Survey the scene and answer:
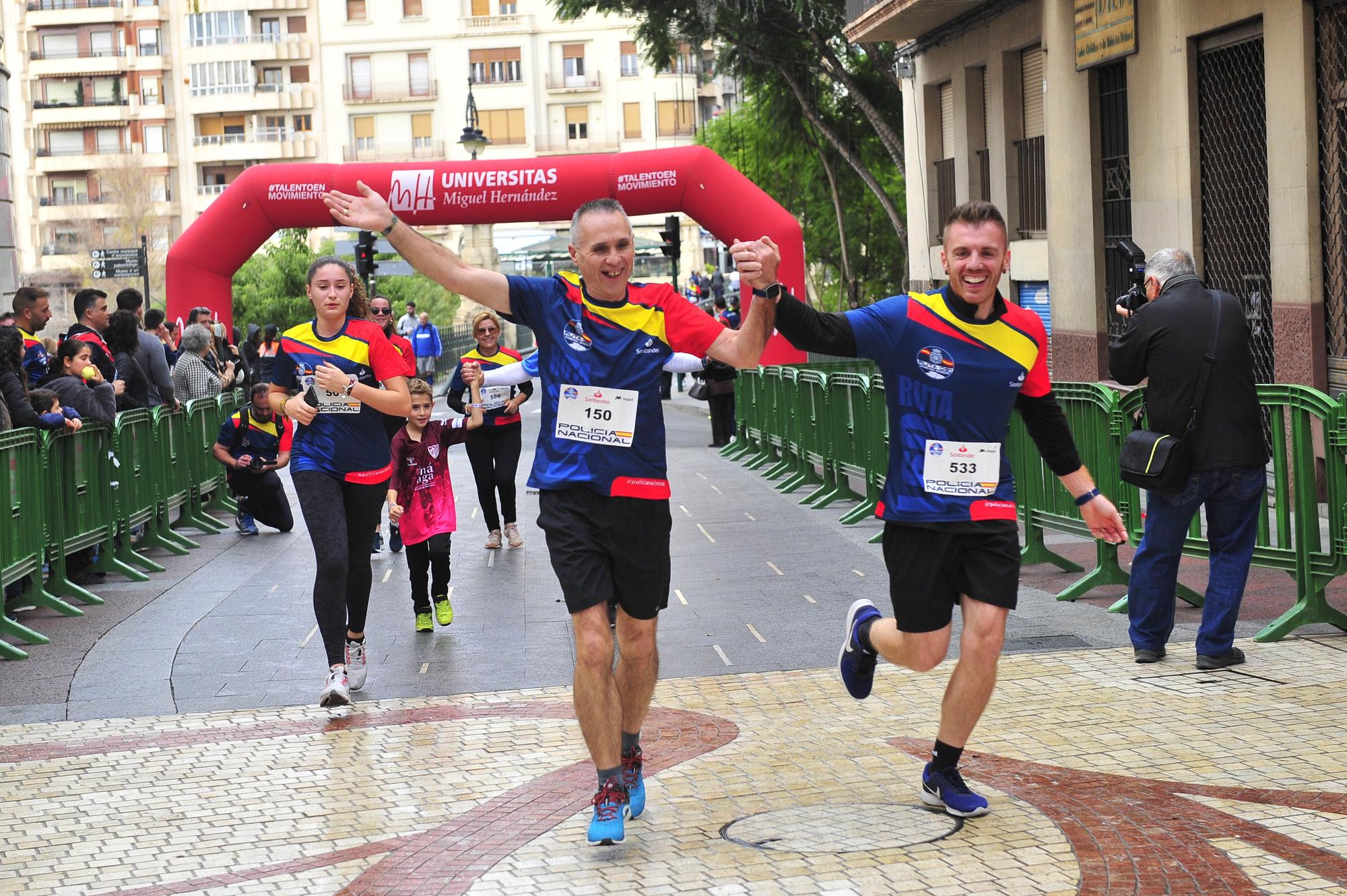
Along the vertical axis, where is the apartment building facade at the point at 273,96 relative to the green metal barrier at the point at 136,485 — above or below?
above

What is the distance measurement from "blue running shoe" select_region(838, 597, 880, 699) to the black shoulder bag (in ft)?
7.16

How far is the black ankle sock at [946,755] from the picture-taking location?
5473 millimetres

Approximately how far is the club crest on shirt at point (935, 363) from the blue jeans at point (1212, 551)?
8.55 ft

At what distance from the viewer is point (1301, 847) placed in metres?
5.00

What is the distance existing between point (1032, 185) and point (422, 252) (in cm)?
1709

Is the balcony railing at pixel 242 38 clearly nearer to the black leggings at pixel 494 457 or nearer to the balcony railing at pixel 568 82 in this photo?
the balcony railing at pixel 568 82

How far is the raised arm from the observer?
5.49 metres

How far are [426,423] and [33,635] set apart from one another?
245 centimetres

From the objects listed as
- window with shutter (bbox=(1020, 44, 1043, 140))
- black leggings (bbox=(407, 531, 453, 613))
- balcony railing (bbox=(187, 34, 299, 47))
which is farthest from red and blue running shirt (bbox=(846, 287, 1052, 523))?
balcony railing (bbox=(187, 34, 299, 47))

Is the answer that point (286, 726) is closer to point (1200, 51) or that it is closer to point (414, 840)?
point (414, 840)

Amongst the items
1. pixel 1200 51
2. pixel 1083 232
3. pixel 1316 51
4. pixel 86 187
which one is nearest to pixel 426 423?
pixel 1316 51

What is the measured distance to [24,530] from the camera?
400 inches

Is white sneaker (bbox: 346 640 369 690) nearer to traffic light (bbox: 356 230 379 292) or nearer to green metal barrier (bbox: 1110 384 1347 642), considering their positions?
green metal barrier (bbox: 1110 384 1347 642)

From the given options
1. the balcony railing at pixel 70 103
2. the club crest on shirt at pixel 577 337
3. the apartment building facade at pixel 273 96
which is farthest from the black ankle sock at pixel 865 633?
the balcony railing at pixel 70 103
